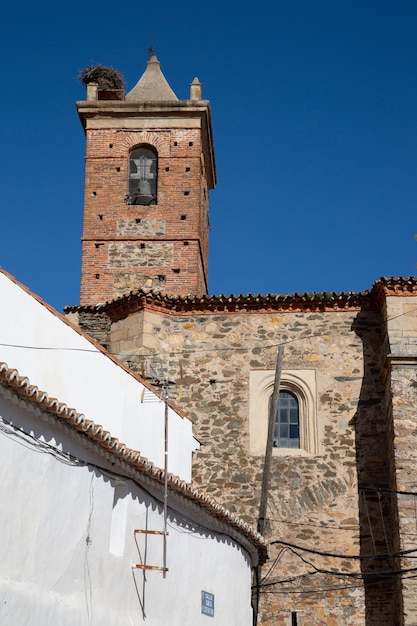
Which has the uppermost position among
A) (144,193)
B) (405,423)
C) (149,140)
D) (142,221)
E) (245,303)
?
(149,140)

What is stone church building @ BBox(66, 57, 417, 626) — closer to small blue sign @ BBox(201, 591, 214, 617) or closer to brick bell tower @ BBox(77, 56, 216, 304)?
brick bell tower @ BBox(77, 56, 216, 304)

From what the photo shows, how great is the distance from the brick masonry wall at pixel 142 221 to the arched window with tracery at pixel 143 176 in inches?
6.6

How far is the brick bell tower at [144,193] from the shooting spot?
23797mm

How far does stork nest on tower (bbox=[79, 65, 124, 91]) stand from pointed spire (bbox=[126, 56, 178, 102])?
25.9 inches

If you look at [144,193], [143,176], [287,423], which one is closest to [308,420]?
[287,423]

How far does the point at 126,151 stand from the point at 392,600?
43.1 ft

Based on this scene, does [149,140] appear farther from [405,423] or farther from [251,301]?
[405,423]

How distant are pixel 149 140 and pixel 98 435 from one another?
1614 cm

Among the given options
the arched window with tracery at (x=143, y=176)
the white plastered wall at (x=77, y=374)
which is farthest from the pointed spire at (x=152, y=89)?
the white plastered wall at (x=77, y=374)

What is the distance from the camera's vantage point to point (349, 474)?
1809 centimetres

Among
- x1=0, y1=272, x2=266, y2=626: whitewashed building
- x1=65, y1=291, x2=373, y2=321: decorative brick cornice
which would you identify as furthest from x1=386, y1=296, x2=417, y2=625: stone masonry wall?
x1=0, y1=272, x2=266, y2=626: whitewashed building

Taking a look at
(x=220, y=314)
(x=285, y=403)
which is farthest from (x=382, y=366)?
(x=220, y=314)

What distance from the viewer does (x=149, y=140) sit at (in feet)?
82.8

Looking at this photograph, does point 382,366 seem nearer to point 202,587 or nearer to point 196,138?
point 202,587
